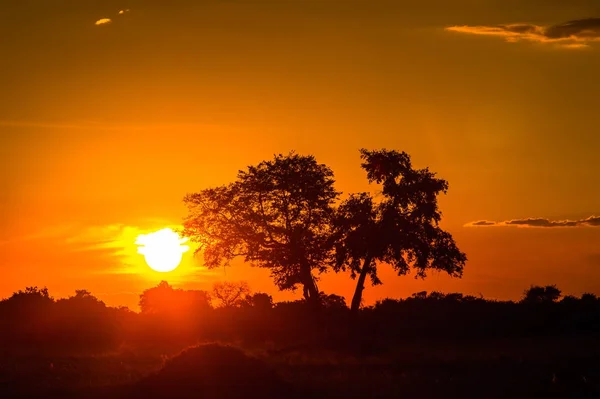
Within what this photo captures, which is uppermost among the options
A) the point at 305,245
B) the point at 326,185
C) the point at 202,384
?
the point at 326,185

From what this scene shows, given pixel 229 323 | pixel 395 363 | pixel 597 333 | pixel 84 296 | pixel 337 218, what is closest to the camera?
pixel 395 363

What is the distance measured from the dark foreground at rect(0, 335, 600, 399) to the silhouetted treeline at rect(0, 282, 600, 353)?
35.4ft

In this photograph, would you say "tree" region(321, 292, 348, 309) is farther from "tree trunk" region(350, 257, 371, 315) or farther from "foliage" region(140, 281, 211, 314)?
"foliage" region(140, 281, 211, 314)

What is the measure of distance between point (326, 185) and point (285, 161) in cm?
342

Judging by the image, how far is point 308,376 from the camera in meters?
40.4

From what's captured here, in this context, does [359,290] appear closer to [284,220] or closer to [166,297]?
[284,220]

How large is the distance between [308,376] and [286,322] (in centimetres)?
2747

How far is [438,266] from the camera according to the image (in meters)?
62.7

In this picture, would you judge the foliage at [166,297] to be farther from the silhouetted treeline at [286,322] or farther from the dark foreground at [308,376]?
the dark foreground at [308,376]

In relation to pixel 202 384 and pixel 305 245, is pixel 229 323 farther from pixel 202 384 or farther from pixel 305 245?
pixel 202 384

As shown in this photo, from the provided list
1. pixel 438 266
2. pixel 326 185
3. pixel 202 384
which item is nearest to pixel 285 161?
pixel 326 185

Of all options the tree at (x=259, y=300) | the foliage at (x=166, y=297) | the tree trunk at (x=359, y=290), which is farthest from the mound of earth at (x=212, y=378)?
the foliage at (x=166, y=297)

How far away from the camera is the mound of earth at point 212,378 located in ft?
115

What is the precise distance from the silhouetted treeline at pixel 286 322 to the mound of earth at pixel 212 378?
1954 cm
